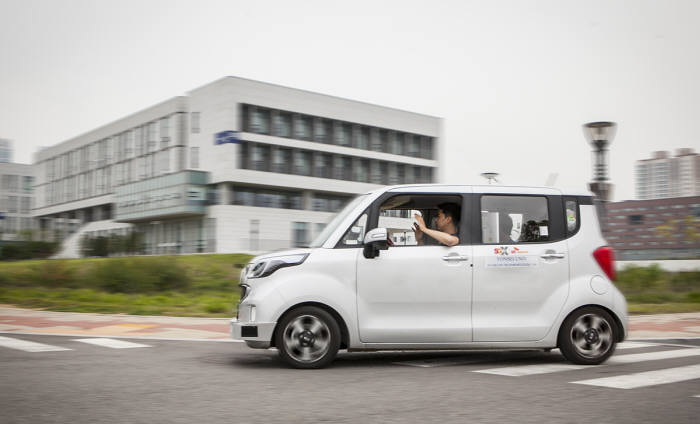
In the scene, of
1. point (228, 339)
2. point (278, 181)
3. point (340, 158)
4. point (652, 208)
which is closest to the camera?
point (228, 339)

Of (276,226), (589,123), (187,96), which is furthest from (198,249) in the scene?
(589,123)

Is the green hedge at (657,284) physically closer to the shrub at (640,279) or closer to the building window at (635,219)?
the shrub at (640,279)

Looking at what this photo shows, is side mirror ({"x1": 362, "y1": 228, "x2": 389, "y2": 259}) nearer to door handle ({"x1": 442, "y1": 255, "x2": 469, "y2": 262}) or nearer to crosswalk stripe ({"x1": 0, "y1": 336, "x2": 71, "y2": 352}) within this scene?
door handle ({"x1": 442, "y1": 255, "x2": 469, "y2": 262})

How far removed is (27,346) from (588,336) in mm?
6705

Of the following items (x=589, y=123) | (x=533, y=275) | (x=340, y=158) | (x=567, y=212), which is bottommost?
(x=533, y=275)

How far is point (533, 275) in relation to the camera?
801 centimetres

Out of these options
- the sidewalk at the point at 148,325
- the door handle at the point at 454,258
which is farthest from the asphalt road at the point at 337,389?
the sidewalk at the point at 148,325

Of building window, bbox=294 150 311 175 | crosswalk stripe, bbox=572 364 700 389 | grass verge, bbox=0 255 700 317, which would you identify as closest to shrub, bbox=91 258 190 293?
grass verge, bbox=0 255 700 317

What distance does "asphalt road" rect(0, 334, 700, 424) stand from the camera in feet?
16.9

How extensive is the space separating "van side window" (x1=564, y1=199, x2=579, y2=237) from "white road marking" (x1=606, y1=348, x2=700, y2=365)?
1490 mm

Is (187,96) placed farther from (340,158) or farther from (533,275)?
(533,275)

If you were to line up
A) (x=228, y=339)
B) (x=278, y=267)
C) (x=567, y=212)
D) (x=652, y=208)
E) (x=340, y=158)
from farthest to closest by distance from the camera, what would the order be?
(x=652, y=208)
(x=340, y=158)
(x=228, y=339)
(x=567, y=212)
(x=278, y=267)

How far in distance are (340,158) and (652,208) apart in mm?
100003

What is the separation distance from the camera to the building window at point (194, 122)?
6788 centimetres
